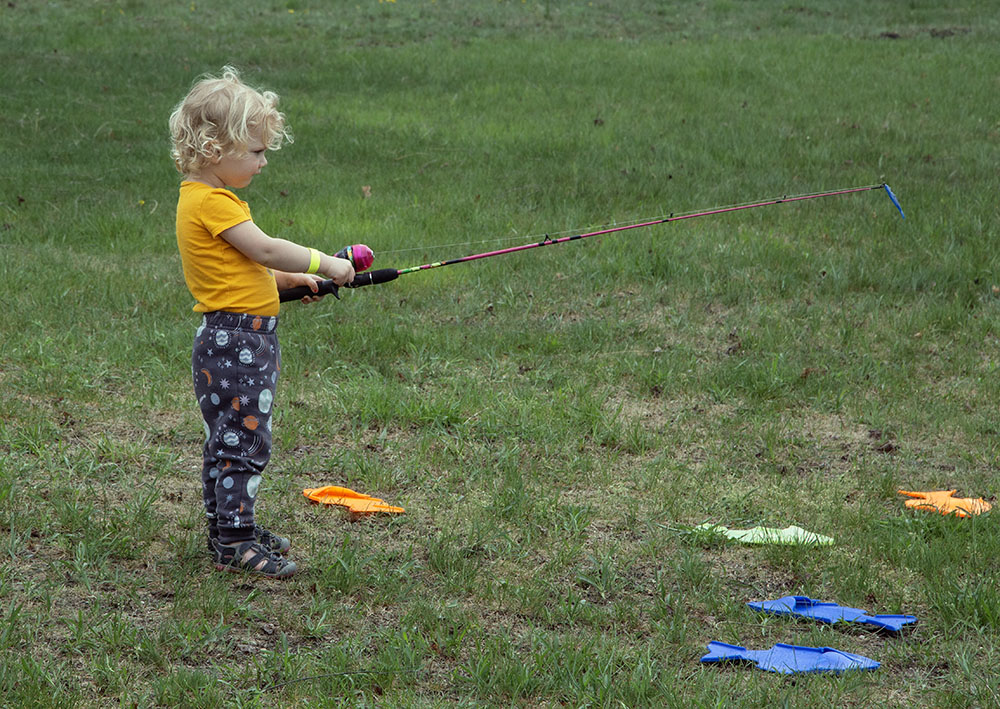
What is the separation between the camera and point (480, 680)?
10.4ft

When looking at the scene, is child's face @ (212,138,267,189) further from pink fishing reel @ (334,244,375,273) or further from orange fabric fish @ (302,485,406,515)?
orange fabric fish @ (302,485,406,515)

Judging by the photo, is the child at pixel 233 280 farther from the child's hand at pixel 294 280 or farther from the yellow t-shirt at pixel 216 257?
the child's hand at pixel 294 280

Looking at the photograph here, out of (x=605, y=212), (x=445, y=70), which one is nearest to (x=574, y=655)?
(x=605, y=212)

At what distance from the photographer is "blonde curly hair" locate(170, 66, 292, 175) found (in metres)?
3.51

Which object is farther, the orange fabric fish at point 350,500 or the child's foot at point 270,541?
the orange fabric fish at point 350,500

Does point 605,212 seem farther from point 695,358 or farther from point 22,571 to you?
point 22,571

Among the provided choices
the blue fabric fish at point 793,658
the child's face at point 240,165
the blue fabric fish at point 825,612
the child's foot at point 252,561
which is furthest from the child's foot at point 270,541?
→ the blue fabric fish at point 825,612

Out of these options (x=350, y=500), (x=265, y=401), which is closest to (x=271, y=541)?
(x=350, y=500)

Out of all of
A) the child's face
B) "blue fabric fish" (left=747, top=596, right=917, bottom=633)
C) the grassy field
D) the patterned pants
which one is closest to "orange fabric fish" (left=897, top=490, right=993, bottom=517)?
the grassy field

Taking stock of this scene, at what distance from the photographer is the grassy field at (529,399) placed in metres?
3.38

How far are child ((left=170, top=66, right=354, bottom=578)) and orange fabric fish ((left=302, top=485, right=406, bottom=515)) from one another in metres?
0.54

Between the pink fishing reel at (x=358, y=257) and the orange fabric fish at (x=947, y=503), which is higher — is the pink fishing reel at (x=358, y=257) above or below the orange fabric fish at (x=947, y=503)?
above

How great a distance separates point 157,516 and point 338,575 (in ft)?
2.85

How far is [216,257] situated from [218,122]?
0.44m
